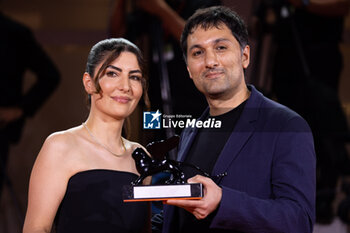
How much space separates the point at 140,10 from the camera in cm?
176

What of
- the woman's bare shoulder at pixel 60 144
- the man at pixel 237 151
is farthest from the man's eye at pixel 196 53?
the woman's bare shoulder at pixel 60 144

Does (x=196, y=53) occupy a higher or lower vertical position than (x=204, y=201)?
higher

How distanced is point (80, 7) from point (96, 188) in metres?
1.12

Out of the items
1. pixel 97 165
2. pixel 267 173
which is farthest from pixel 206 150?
pixel 97 165

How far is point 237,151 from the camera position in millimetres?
1180

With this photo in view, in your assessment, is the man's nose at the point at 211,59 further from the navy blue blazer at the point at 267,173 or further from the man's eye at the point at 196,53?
the navy blue blazer at the point at 267,173

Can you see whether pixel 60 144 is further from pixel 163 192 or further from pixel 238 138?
pixel 238 138

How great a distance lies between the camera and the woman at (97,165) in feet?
3.83

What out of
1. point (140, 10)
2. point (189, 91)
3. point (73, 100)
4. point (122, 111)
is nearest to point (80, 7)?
point (140, 10)

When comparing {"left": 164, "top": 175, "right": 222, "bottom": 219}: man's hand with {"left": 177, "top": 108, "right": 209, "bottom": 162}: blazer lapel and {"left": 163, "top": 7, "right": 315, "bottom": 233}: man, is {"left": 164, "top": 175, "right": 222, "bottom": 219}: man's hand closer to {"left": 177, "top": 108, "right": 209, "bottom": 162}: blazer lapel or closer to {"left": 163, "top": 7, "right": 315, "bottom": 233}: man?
{"left": 163, "top": 7, "right": 315, "bottom": 233}: man

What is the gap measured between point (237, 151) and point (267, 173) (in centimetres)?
10

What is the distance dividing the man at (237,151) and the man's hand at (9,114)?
35.0 inches

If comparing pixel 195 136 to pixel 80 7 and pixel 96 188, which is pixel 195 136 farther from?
pixel 80 7

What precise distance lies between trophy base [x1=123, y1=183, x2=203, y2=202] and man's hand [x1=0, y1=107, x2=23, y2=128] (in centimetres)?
116
